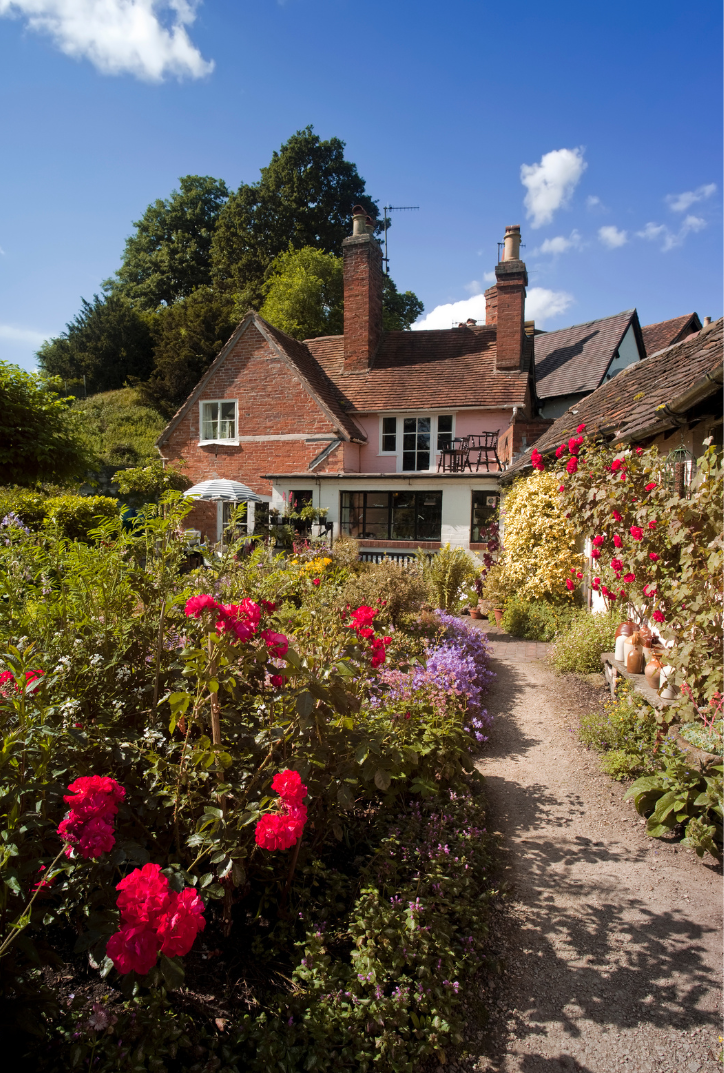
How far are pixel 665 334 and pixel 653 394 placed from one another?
21.6m

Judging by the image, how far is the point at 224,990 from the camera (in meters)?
2.34

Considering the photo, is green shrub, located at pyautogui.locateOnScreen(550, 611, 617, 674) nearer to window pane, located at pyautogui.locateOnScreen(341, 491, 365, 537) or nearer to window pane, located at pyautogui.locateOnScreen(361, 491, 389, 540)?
window pane, located at pyautogui.locateOnScreen(361, 491, 389, 540)

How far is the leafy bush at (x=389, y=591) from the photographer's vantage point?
7691mm

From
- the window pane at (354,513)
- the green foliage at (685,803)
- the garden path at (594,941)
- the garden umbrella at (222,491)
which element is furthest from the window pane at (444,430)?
the green foliage at (685,803)

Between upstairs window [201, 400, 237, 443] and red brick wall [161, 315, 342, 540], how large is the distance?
24 centimetres

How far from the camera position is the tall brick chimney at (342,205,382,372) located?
1958cm

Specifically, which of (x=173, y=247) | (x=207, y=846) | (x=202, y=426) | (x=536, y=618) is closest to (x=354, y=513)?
(x=202, y=426)

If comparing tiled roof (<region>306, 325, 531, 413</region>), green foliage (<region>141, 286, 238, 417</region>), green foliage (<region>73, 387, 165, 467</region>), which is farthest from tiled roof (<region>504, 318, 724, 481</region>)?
green foliage (<region>141, 286, 238, 417</region>)

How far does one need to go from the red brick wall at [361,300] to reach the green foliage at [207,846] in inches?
722

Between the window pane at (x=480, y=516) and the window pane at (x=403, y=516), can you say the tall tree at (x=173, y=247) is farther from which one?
the window pane at (x=480, y=516)

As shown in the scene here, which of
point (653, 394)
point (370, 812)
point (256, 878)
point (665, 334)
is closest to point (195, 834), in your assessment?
point (256, 878)

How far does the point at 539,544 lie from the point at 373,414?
11.2 m

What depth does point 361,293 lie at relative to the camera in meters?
19.8

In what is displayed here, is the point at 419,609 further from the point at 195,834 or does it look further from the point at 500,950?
the point at 195,834
